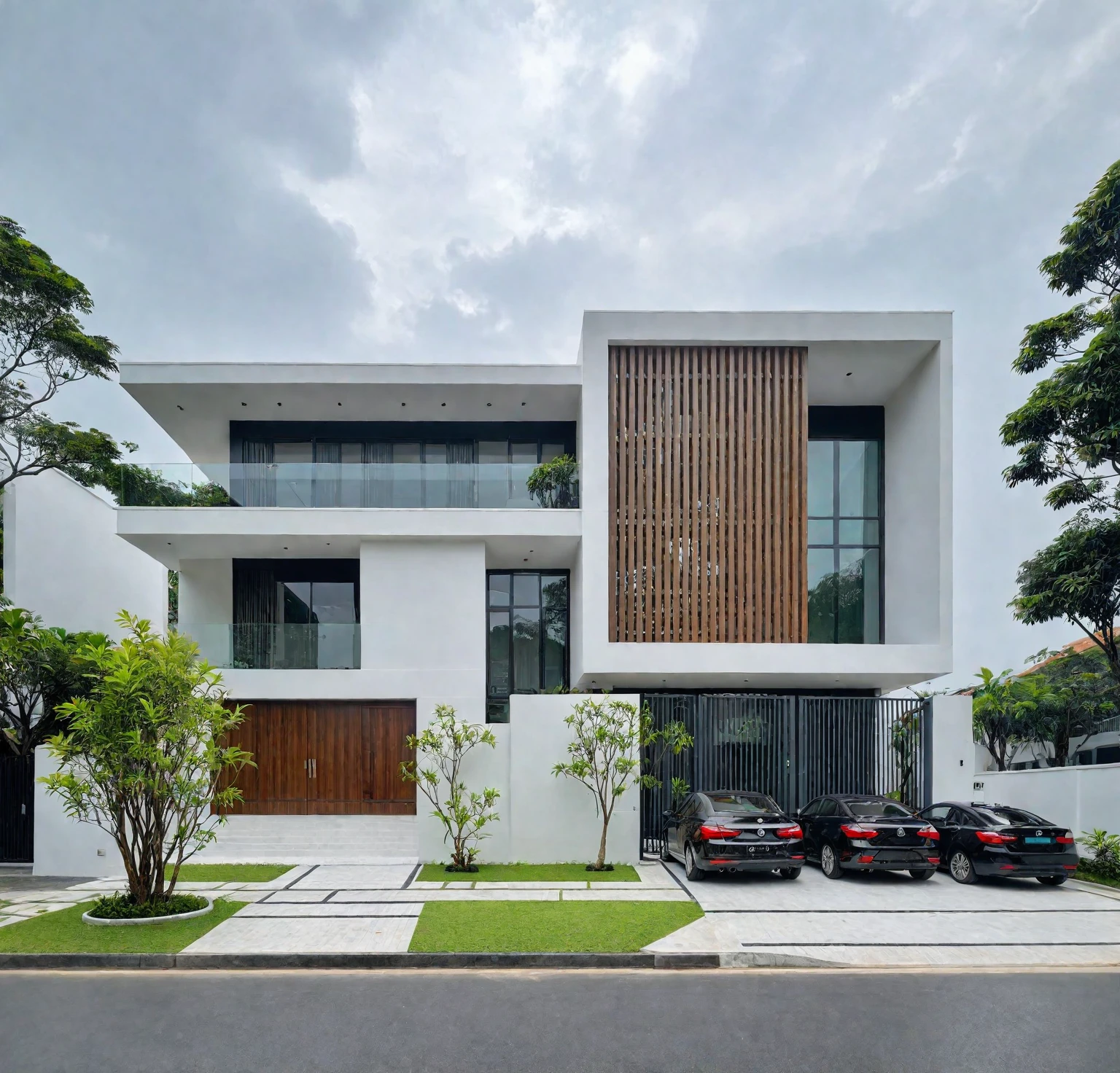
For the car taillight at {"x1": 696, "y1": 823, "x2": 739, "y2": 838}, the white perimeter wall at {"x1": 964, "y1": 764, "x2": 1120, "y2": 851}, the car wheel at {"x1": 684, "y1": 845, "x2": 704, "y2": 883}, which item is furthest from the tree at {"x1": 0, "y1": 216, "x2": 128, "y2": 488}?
the white perimeter wall at {"x1": 964, "y1": 764, "x2": 1120, "y2": 851}

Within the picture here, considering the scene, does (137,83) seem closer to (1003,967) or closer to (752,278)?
(1003,967)

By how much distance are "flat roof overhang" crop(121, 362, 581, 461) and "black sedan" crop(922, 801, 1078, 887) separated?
1127 centimetres

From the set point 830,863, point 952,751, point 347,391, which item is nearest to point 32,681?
point 347,391

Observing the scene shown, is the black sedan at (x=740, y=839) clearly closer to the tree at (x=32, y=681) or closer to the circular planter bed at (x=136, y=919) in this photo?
the circular planter bed at (x=136, y=919)

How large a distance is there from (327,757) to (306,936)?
8.00 meters

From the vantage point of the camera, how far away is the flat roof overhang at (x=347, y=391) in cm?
1731

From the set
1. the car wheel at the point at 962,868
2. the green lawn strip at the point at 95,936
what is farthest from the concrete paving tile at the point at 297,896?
the car wheel at the point at 962,868

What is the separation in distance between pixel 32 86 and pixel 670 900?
85.9ft

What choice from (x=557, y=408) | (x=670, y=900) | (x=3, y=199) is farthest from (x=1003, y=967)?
(x=3, y=199)

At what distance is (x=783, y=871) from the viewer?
1202cm

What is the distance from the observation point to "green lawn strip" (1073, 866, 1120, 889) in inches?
478

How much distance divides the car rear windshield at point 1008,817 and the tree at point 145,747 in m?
10.9

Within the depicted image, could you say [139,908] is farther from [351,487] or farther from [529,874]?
[351,487]

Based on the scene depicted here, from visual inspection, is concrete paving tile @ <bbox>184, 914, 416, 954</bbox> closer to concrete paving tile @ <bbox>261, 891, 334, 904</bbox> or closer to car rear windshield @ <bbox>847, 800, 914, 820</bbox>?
concrete paving tile @ <bbox>261, 891, 334, 904</bbox>
